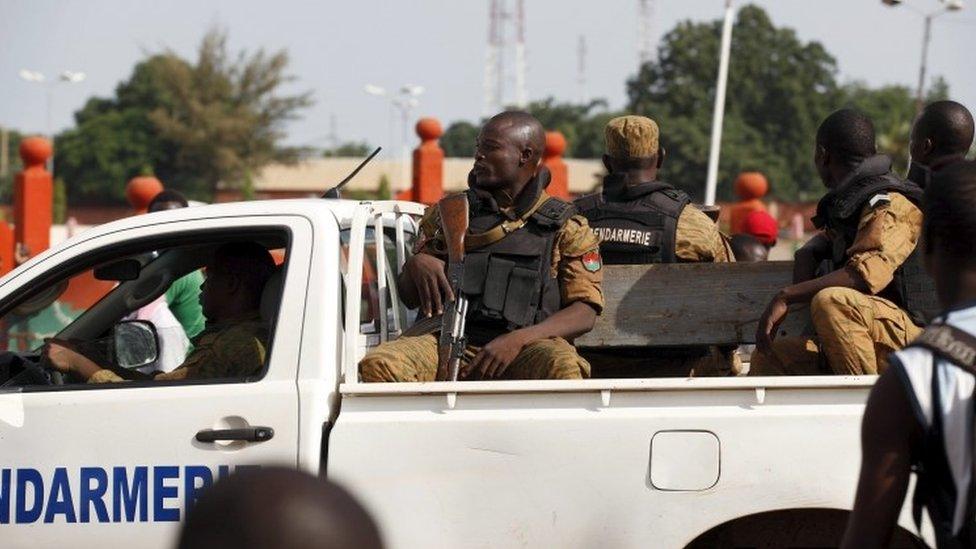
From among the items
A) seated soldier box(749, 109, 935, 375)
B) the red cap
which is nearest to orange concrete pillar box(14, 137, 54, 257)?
the red cap

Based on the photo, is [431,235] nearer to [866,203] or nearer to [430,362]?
[430,362]

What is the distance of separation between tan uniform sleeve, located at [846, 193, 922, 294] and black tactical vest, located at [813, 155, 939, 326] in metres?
0.04

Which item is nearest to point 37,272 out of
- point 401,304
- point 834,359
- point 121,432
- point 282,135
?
point 121,432

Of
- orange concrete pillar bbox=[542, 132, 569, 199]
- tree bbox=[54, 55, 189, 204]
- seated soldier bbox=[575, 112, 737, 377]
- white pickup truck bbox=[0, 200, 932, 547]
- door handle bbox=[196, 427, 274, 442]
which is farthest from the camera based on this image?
tree bbox=[54, 55, 189, 204]

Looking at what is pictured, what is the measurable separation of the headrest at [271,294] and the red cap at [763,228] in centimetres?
391

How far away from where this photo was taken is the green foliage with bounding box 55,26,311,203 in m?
74.6

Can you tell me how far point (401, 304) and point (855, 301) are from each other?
1.50 meters

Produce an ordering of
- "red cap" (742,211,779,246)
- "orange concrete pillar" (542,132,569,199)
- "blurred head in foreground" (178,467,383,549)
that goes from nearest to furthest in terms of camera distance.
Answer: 1. "blurred head in foreground" (178,467,383,549)
2. "red cap" (742,211,779,246)
3. "orange concrete pillar" (542,132,569,199)

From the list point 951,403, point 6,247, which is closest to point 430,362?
point 951,403

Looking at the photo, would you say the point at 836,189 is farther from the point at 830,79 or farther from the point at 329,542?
the point at 830,79

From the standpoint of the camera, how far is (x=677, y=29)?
7925 centimetres

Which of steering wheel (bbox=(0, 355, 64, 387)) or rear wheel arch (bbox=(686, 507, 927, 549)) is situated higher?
steering wheel (bbox=(0, 355, 64, 387))

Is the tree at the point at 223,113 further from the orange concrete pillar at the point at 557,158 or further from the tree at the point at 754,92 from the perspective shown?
the orange concrete pillar at the point at 557,158

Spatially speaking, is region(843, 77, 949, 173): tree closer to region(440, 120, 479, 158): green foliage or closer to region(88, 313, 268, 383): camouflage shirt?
region(440, 120, 479, 158): green foliage
